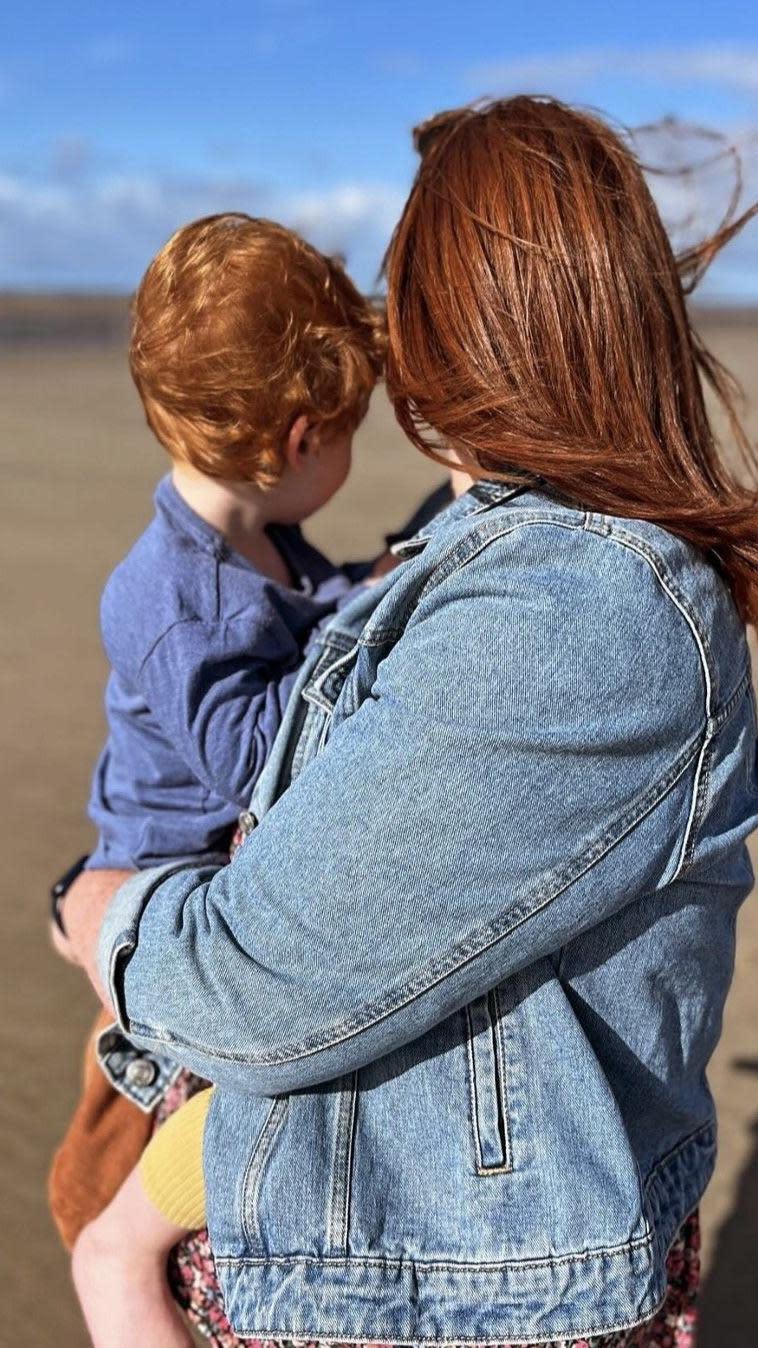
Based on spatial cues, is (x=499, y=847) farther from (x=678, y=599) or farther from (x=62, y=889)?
(x=62, y=889)

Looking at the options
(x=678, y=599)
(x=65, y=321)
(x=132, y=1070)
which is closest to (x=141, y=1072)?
(x=132, y=1070)

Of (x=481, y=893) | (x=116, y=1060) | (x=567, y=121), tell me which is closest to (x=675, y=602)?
(x=481, y=893)

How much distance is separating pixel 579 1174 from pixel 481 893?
310 millimetres

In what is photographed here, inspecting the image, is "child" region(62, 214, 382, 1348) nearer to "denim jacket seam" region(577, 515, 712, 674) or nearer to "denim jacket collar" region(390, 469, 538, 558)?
"denim jacket collar" region(390, 469, 538, 558)

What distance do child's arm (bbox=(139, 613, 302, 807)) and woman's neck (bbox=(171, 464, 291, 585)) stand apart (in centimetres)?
17

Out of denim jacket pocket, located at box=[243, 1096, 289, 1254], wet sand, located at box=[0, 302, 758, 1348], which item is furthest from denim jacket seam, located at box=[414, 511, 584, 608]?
wet sand, located at box=[0, 302, 758, 1348]

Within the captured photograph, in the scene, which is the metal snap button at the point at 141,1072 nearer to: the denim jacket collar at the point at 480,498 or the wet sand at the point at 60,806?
the denim jacket collar at the point at 480,498

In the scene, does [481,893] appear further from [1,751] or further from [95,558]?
[95,558]

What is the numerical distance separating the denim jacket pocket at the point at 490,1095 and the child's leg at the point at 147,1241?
1.16 feet

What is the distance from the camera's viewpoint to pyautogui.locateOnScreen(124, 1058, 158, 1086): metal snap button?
1.68m

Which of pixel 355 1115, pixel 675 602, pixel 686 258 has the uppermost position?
pixel 686 258

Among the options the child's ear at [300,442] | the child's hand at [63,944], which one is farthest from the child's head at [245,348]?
the child's hand at [63,944]

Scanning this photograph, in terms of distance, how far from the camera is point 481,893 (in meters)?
1.13

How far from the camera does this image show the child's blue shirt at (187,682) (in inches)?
64.3
